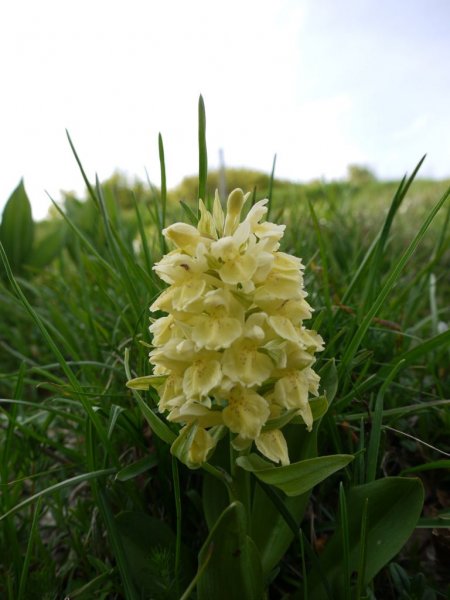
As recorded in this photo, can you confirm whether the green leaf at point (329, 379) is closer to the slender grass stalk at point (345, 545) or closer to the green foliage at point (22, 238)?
the slender grass stalk at point (345, 545)

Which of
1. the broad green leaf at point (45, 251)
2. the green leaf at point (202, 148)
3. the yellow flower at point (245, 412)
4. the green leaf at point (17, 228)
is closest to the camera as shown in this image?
the yellow flower at point (245, 412)

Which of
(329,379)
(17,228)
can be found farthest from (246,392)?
(17,228)

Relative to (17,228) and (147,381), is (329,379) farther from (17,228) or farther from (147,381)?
(17,228)

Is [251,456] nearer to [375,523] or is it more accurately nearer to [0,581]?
[375,523]

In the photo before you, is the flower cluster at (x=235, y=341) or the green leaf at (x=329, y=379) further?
the green leaf at (x=329, y=379)

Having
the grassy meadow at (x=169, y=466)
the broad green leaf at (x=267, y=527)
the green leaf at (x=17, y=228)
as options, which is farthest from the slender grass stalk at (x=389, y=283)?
the green leaf at (x=17, y=228)

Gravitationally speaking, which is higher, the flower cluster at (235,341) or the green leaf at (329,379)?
the flower cluster at (235,341)
